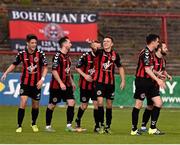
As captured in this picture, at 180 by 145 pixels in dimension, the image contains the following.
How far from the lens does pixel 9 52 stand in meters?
29.4

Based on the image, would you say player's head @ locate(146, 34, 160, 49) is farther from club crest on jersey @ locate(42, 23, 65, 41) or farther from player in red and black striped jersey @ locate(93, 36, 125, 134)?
club crest on jersey @ locate(42, 23, 65, 41)

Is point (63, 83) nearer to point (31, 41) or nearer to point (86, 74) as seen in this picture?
point (86, 74)

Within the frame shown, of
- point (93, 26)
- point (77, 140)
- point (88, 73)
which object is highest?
point (93, 26)

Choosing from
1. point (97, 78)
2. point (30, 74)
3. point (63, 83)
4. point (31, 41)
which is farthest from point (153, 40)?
point (30, 74)

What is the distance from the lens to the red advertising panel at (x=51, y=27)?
2978 centimetres

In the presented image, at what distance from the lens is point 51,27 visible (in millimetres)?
30000

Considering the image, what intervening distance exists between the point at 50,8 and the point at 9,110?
996 cm

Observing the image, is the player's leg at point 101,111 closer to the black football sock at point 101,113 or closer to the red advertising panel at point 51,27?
the black football sock at point 101,113

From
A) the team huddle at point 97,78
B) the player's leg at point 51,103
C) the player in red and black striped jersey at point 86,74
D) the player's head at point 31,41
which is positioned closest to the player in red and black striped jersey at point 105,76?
the team huddle at point 97,78

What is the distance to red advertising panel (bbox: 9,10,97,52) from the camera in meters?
29.8

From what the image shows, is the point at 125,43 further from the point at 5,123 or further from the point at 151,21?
the point at 5,123

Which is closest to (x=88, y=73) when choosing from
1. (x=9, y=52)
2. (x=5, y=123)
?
(x=5, y=123)

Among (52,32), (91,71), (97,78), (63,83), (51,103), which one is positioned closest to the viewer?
(97,78)

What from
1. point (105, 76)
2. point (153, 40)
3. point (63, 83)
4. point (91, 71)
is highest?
point (153, 40)
